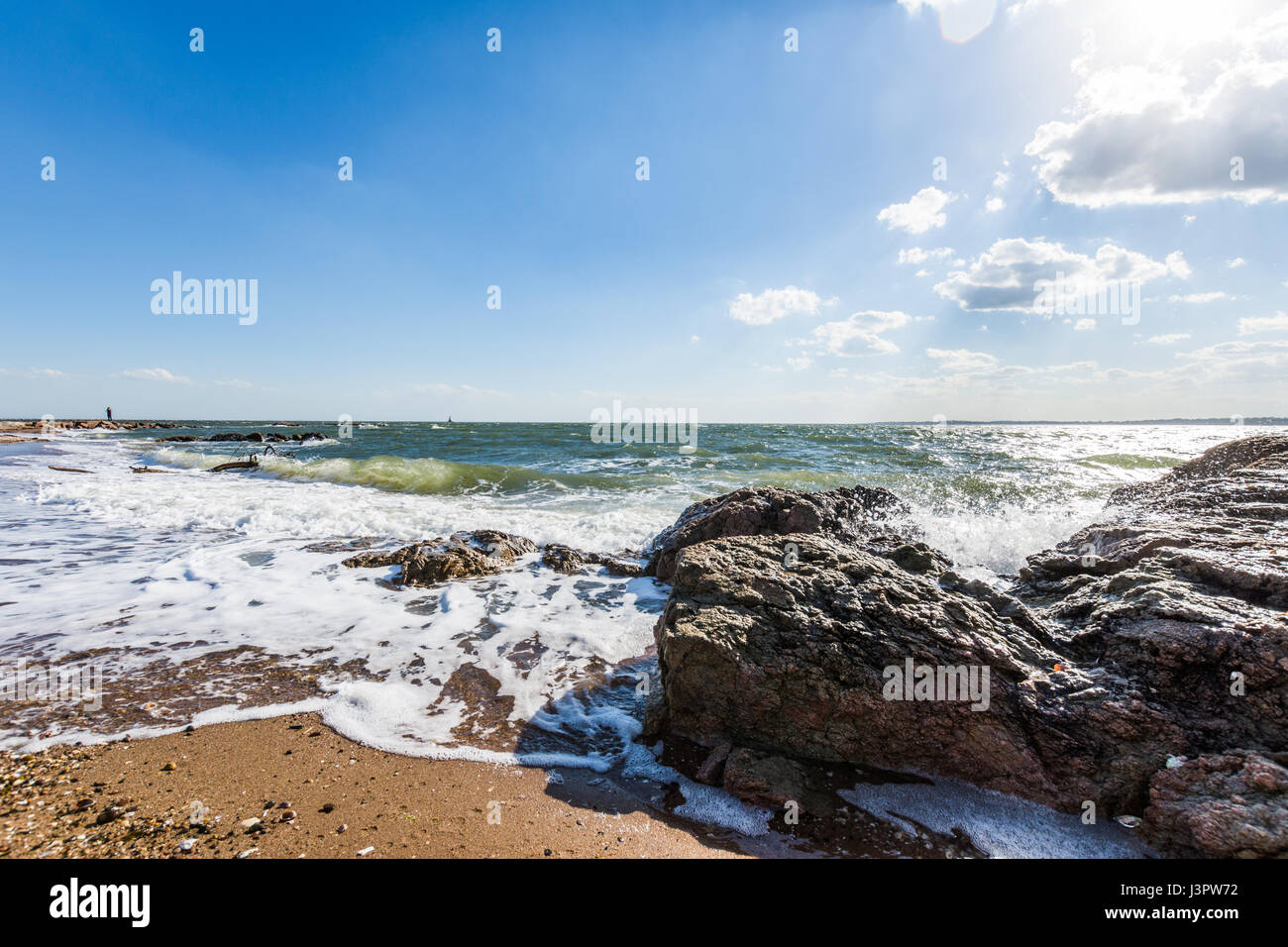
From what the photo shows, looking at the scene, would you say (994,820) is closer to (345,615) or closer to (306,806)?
(306,806)

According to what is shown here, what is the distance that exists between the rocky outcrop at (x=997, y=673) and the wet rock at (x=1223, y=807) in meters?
0.01

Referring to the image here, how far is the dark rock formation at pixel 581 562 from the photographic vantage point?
773 centimetres

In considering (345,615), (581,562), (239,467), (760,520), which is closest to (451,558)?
(345,615)

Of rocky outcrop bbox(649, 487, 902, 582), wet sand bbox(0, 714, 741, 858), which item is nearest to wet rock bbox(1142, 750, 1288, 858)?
wet sand bbox(0, 714, 741, 858)

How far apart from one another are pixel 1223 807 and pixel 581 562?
688 centimetres

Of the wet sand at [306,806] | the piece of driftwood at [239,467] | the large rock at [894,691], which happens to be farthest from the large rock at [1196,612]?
the piece of driftwood at [239,467]

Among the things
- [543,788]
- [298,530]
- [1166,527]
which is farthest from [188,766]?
[1166,527]

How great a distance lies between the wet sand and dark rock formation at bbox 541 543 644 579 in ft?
14.3

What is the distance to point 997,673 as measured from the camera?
10.8 ft

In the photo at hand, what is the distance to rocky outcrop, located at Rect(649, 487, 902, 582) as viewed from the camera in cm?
734

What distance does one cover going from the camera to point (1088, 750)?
2.96 m
